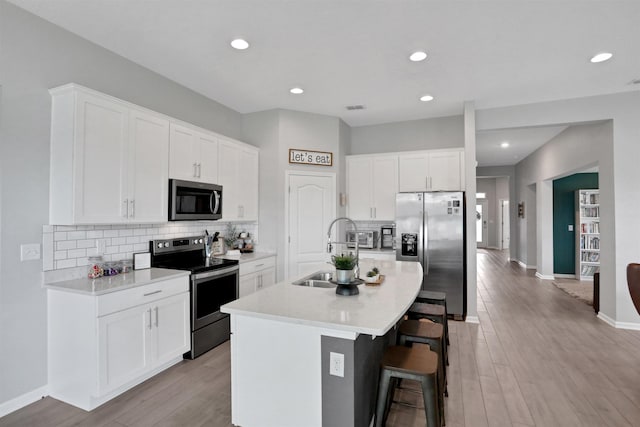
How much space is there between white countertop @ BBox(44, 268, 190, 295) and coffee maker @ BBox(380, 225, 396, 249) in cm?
320

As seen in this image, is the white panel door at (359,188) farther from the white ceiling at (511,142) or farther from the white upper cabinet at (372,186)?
the white ceiling at (511,142)

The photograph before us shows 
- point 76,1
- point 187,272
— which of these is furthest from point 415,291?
point 76,1

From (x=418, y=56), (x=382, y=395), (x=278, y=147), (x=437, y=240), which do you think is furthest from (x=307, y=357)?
(x=278, y=147)

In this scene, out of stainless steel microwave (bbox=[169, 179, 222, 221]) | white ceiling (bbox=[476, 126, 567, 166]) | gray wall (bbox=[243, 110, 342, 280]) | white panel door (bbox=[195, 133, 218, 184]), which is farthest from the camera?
white ceiling (bbox=[476, 126, 567, 166])

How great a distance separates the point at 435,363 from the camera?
1.89 m

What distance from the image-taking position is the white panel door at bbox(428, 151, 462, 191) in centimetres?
473

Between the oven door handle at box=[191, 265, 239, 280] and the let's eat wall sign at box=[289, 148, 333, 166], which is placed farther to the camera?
the let's eat wall sign at box=[289, 148, 333, 166]

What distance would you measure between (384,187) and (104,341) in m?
4.02

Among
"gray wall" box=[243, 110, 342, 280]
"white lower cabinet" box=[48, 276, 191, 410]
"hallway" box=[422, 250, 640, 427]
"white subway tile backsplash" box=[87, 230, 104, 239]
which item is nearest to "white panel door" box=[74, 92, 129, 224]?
"white subway tile backsplash" box=[87, 230, 104, 239]

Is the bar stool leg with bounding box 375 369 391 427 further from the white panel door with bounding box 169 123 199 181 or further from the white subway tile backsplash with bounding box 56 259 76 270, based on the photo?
the white panel door with bounding box 169 123 199 181

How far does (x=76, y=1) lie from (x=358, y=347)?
10.1 feet

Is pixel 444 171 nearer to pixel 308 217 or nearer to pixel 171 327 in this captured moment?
pixel 308 217

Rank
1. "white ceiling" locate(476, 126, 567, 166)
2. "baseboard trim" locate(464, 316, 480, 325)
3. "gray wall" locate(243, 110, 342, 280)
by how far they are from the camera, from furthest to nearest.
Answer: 1. "white ceiling" locate(476, 126, 567, 166)
2. "gray wall" locate(243, 110, 342, 280)
3. "baseboard trim" locate(464, 316, 480, 325)

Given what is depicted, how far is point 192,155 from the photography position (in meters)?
3.57
